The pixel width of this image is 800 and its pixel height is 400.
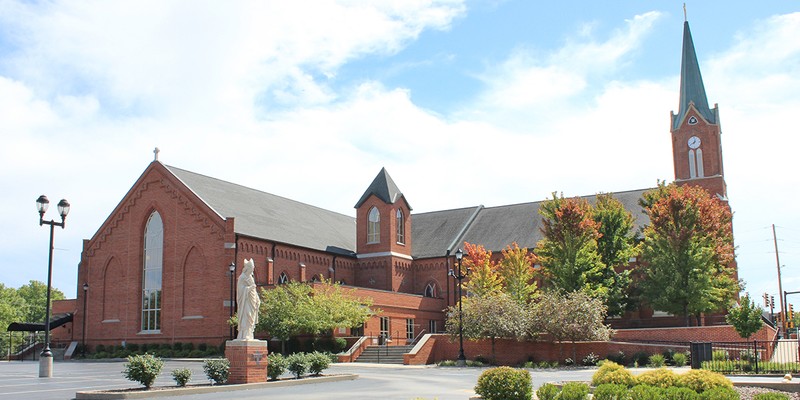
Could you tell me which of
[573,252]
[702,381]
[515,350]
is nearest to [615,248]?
[573,252]

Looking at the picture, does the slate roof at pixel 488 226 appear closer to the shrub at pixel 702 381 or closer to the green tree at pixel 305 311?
the green tree at pixel 305 311

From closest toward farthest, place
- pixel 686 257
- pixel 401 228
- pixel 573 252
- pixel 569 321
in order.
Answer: pixel 569 321
pixel 686 257
pixel 573 252
pixel 401 228

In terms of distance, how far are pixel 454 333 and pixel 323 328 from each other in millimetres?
7553

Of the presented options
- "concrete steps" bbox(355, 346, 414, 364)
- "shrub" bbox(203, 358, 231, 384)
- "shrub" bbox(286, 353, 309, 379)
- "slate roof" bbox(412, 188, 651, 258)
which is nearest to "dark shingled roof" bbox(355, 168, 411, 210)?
"slate roof" bbox(412, 188, 651, 258)

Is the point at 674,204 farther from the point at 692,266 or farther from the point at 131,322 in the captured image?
the point at 131,322

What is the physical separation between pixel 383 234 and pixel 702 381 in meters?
40.2

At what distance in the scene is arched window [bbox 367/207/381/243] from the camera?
55.8 m

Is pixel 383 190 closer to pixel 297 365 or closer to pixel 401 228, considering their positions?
pixel 401 228

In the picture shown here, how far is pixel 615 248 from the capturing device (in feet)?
153

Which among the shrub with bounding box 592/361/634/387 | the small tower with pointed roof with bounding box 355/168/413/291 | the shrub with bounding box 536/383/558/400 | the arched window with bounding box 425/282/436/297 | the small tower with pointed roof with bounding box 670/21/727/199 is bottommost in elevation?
the shrub with bounding box 536/383/558/400

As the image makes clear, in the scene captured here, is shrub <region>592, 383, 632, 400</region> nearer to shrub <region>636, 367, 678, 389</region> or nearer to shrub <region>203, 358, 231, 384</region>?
shrub <region>636, 367, 678, 389</region>

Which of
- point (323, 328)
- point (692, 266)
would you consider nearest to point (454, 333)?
point (323, 328)

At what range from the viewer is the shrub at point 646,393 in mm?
14805

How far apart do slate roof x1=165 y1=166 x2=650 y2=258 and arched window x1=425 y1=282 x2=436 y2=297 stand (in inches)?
87.2
